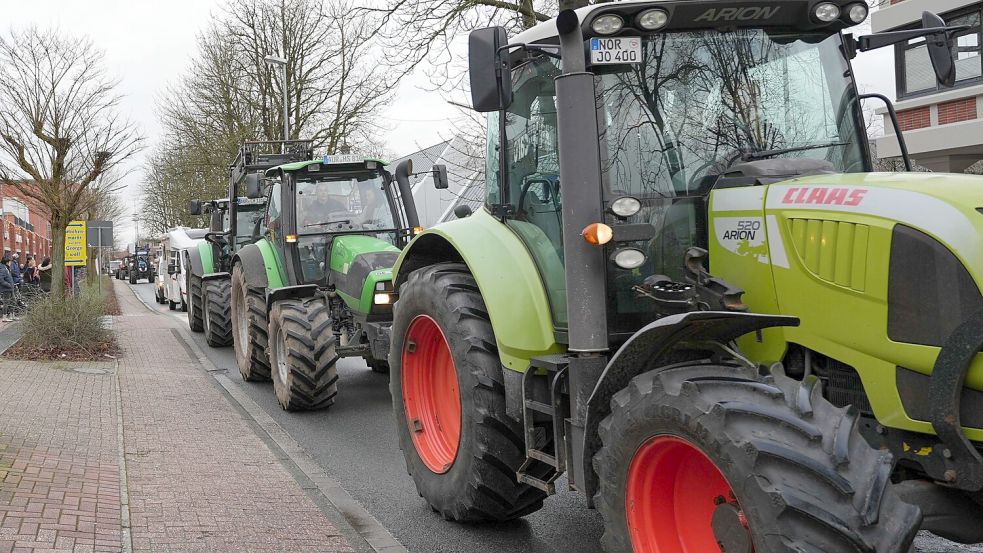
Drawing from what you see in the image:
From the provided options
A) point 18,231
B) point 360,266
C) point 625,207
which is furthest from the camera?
point 18,231

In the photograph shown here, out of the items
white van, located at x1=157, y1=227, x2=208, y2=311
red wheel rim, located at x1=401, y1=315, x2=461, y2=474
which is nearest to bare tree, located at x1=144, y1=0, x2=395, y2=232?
white van, located at x1=157, y1=227, x2=208, y2=311

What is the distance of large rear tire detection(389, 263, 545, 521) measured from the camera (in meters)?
4.47

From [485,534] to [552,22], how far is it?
9.02ft

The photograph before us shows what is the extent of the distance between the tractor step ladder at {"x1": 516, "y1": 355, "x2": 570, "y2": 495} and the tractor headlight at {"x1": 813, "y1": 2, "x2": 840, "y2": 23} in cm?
186

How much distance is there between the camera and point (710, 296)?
3461 millimetres

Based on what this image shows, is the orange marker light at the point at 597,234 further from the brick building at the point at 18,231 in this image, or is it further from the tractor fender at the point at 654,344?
the brick building at the point at 18,231

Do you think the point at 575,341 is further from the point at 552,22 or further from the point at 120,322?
the point at 120,322

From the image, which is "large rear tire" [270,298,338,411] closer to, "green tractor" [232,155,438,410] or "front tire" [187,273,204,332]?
"green tractor" [232,155,438,410]

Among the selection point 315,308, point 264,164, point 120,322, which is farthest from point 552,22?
point 120,322

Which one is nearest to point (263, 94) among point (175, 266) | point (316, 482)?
point (175, 266)

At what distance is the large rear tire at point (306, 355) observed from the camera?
8336 mm

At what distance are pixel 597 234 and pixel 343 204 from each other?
22.5ft

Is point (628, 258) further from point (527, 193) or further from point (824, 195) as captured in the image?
point (527, 193)

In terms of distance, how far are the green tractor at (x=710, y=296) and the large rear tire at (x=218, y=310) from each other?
32.3ft
